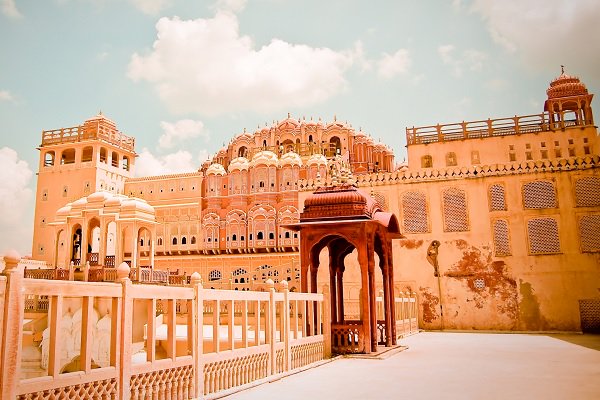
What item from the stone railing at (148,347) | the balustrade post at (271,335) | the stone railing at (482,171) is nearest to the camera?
the stone railing at (148,347)

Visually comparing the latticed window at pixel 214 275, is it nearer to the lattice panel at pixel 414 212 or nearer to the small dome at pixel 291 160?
the small dome at pixel 291 160

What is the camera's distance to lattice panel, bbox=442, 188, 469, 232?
65.9 feet

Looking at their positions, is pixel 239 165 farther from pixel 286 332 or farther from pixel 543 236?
pixel 286 332

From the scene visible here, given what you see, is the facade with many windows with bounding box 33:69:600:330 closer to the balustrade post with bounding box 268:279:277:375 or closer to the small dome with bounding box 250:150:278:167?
the small dome with bounding box 250:150:278:167

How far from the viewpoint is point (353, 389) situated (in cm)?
638

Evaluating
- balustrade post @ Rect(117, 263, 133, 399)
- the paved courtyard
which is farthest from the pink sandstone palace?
the paved courtyard

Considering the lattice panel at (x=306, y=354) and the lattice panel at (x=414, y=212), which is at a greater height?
the lattice panel at (x=414, y=212)

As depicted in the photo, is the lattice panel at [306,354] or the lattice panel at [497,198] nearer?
the lattice panel at [306,354]

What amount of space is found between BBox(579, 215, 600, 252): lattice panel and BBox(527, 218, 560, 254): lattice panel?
85cm

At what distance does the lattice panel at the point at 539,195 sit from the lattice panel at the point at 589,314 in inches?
144

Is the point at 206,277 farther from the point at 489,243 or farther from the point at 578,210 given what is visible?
the point at 578,210

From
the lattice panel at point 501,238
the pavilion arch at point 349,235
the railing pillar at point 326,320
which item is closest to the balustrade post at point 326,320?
the railing pillar at point 326,320

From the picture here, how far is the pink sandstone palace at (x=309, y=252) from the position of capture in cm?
613

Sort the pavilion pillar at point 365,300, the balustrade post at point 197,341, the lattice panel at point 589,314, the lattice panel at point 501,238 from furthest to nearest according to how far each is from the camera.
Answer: the lattice panel at point 501,238, the lattice panel at point 589,314, the pavilion pillar at point 365,300, the balustrade post at point 197,341
